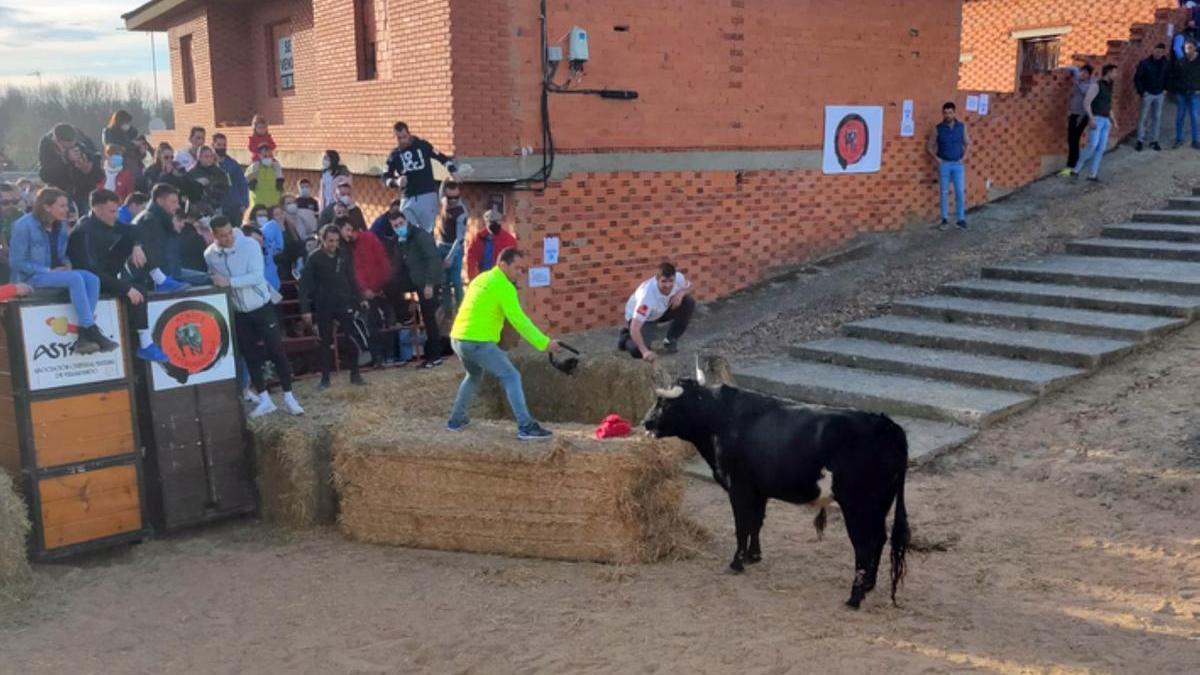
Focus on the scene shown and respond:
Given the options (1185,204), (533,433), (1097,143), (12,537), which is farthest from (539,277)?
(1097,143)

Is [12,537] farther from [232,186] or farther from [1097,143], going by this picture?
[1097,143]

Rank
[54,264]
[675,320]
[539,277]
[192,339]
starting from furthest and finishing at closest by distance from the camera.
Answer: [539,277] → [675,320] → [192,339] → [54,264]

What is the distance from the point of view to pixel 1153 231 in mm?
14766

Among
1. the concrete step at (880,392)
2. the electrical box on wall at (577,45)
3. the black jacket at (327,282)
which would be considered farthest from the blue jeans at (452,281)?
the concrete step at (880,392)

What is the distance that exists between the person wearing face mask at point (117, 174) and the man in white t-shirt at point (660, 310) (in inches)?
294

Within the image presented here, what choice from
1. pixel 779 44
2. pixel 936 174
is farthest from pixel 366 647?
pixel 936 174

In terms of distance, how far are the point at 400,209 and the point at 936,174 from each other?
9.53 meters

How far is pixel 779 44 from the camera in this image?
49.2 feet

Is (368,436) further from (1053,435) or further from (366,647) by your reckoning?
(1053,435)

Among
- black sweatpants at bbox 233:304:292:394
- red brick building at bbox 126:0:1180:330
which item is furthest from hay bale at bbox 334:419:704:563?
red brick building at bbox 126:0:1180:330

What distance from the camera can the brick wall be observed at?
2100 centimetres

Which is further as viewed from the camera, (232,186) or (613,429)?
(232,186)

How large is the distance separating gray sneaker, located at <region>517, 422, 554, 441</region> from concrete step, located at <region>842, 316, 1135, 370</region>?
19.6 ft

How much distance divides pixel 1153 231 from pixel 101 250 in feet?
46.0
